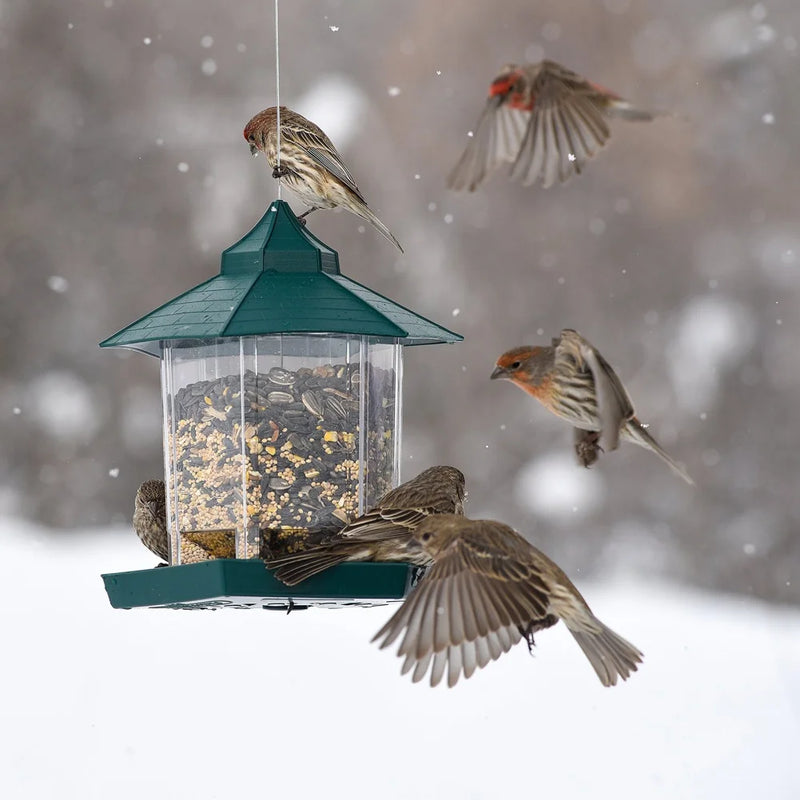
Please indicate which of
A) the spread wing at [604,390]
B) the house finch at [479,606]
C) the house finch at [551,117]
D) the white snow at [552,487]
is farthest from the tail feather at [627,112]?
the white snow at [552,487]

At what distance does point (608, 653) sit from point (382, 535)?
1007 millimetres

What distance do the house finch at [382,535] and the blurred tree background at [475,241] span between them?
5.44 meters

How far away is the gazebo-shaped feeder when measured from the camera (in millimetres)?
5195

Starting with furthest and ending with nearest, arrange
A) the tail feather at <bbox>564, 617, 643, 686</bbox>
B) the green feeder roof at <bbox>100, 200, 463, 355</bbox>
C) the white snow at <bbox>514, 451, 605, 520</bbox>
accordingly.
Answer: the white snow at <bbox>514, 451, 605, 520</bbox> < the tail feather at <bbox>564, 617, 643, 686</bbox> < the green feeder roof at <bbox>100, 200, 463, 355</bbox>

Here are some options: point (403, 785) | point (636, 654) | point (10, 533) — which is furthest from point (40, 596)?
point (636, 654)

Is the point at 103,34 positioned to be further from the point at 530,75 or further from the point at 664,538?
the point at 530,75

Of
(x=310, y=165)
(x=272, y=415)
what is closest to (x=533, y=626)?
(x=272, y=415)

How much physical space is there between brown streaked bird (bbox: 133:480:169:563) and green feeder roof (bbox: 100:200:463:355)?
68 centimetres

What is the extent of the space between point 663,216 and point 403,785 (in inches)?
199

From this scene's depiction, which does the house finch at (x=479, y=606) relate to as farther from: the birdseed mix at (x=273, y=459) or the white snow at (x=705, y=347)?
the white snow at (x=705, y=347)

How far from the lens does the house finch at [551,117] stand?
434 cm

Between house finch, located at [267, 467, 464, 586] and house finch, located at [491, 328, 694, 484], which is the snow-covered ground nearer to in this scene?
house finch, located at [267, 467, 464, 586]

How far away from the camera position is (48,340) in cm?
1142

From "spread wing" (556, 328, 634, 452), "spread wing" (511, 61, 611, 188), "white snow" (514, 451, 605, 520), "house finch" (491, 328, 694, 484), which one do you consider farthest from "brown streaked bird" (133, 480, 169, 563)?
"white snow" (514, 451, 605, 520)
